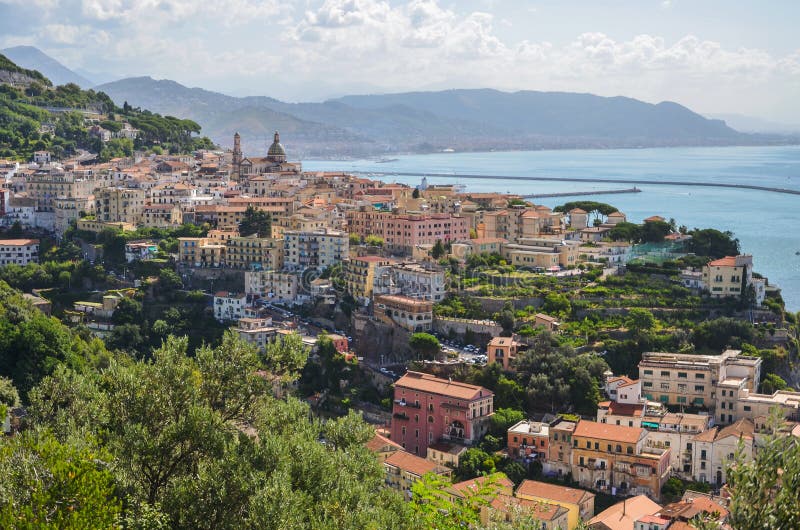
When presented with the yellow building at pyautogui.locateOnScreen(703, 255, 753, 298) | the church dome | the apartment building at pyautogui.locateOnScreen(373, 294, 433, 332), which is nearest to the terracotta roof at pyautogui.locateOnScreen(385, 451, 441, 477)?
the apartment building at pyautogui.locateOnScreen(373, 294, 433, 332)

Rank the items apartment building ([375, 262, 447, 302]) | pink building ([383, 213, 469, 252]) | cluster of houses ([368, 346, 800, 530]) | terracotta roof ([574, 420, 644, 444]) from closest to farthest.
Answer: cluster of houses ([368, 346, 800, 530]) < terracotta roof ([574, 420, 644, 444]) < apartment building ([375, 262, 447, 302]) < pink building ([383, 213, 469, 252])

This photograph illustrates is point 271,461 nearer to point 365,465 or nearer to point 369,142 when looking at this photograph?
point 365,465

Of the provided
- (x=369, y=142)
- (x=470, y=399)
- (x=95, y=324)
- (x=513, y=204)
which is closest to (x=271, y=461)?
(x=470, y=399)

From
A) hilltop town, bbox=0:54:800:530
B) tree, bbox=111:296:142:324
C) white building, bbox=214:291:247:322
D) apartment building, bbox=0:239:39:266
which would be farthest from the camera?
apartment building, bbox=0:239:39:266

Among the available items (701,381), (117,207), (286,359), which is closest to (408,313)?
(701,381)

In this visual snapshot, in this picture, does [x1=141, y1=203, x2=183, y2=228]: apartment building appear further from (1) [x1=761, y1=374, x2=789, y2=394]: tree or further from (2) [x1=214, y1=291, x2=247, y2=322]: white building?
(1) [x1=761, y1=374, x2=789, y2=394]: tree

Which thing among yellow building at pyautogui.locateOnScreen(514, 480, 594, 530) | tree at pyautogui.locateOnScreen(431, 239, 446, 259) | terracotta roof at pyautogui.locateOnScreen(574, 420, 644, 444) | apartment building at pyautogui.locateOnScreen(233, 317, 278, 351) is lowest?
yellow building at pyautogui.locateOnScreen(514, 480, 594, 530)
